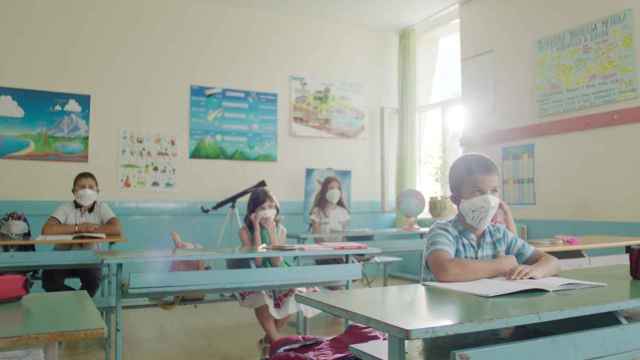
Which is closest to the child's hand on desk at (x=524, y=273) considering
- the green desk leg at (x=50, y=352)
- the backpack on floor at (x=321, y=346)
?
the backpack on floor at (x=321, y=346)

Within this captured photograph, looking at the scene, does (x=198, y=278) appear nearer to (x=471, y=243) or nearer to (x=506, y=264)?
(x=471, y=243)

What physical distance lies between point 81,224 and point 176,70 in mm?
2065

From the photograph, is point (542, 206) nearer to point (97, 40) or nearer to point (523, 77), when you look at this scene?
point (523, 77)

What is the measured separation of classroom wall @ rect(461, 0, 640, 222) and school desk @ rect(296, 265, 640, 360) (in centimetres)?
288

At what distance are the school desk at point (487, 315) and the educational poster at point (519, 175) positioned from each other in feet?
11.3

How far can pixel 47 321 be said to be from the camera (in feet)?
3.68

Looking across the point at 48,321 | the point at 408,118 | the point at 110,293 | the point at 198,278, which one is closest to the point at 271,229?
the point at 198,278

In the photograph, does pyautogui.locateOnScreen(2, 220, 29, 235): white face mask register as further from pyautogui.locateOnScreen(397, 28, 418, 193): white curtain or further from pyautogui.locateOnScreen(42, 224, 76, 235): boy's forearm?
pyautogui.locateOnScreen(397, 28, 418, 193): white curtain

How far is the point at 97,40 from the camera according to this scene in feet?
16.5

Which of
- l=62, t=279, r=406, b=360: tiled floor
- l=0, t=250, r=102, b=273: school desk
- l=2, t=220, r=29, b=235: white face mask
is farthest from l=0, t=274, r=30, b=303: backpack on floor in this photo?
l=2, t=220, r=29, b=235: white face mask

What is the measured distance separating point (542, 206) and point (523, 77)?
3.87 ft

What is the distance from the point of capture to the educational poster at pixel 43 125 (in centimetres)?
466

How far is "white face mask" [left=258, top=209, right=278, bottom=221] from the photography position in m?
3.49

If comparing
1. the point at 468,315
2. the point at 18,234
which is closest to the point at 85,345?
the point at 18,234
